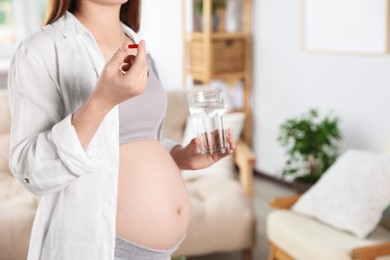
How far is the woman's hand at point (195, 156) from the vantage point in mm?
1351

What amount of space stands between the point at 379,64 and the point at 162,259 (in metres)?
2.67

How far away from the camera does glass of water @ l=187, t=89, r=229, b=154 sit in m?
1.32

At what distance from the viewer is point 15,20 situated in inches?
224

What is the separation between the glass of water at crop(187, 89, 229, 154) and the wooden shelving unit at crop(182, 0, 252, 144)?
339 cm

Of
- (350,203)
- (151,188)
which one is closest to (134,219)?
(151,188)

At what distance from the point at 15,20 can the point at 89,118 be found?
5.04 metres

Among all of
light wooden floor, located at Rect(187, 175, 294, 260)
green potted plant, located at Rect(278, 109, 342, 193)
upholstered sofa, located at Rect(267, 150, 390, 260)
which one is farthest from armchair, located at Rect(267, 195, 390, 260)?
green potted plant, located at Rect(278, 109, 342, 193)

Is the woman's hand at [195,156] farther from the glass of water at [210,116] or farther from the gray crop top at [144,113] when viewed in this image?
the gray crop top at [144,113]

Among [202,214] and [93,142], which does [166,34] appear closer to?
[202,214]

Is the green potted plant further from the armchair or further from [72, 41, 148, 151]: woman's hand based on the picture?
[72, 41, 148, 151]: woman's hand

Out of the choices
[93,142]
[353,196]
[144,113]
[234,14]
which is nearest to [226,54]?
[234,14]

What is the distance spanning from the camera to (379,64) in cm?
360

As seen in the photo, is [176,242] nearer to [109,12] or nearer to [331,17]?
[109,12]

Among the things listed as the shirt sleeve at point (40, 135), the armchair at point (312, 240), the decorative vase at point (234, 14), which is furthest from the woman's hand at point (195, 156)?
the decorative vase at point (234, 14)
